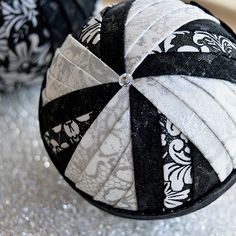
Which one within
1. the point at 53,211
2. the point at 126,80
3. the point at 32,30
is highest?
the point at 126,80

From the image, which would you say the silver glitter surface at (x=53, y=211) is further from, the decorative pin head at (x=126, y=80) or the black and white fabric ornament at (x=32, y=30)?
the decorative pin head at (x=126, y=80)

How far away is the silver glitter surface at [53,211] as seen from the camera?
2.68 feet

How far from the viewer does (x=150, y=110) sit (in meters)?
0.66

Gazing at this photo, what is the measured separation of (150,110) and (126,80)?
0.04 meters

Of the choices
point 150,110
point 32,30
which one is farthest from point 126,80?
point 32,30

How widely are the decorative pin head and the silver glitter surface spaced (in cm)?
23

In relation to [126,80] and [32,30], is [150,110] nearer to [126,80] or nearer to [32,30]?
[126,80]

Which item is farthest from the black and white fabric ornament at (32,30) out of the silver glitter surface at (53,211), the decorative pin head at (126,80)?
the decorative pin head at (126,80)

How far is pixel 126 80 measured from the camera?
0.66 m

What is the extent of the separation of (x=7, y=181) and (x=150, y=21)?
0.32 metres

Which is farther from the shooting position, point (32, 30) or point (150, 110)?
point (32, 30)

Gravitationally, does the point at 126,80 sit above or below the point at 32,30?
above

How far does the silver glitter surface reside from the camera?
2.68ft

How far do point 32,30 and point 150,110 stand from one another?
279 mm
